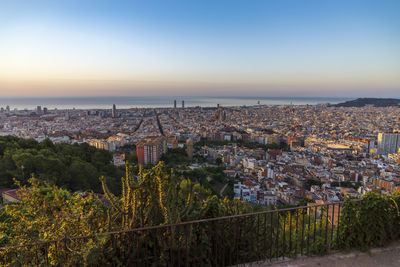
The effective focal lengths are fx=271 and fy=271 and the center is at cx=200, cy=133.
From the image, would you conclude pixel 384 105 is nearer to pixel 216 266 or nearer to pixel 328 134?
pixel 328 134

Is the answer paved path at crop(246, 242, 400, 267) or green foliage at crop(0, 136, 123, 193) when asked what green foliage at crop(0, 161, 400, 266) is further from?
green foliage at crop(0, 136, 123, 193)

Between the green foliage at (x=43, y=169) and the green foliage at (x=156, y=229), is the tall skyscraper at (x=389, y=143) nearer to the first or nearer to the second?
the green foliage at (x=43, y=169)

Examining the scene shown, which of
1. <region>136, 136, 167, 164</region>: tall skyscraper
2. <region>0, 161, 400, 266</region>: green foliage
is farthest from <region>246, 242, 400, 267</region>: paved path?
<region>136, 136, 167, 164</region>: tall skyscraper

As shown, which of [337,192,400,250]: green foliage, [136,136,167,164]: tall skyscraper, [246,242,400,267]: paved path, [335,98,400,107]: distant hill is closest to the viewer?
[246,242,400,267]: paved path

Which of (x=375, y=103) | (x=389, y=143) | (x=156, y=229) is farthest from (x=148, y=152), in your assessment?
(x=375, y=103)

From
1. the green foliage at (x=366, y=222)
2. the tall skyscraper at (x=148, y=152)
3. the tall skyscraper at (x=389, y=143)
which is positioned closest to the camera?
the green foliage at (x=366, y=222)

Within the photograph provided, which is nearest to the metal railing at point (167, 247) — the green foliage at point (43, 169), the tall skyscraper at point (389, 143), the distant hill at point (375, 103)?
the green foliage at point (43, 169)

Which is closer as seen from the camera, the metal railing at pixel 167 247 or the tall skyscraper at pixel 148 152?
the metal railing at pixel 167 247

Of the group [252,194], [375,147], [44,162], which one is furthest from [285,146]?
[44,162]
